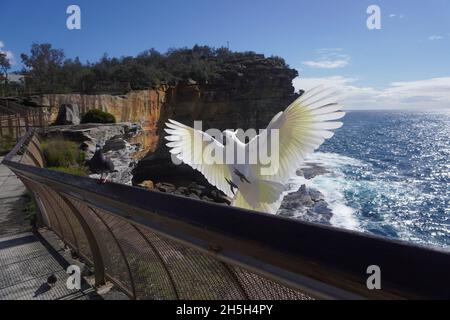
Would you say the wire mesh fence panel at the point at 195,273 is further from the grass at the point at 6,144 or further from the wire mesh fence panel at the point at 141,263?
the grass at the point at 6,144

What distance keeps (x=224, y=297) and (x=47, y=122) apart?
70.7ft

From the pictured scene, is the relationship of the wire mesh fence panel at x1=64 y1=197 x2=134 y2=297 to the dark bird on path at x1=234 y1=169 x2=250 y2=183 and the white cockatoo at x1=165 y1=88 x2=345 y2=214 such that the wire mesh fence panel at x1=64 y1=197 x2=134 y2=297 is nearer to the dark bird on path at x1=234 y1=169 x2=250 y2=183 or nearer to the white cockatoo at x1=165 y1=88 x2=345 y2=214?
the white cockatoo at x1=165 y1=88 x2=345 y2=214

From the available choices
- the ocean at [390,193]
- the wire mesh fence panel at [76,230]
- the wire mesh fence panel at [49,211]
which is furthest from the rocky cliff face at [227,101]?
the wire mesh fence panel at [76,230]

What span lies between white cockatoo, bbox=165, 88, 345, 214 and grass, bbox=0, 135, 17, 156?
40.2 feet

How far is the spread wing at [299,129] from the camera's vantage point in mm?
A: 4178

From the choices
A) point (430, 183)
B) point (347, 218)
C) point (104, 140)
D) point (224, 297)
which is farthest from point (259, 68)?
point (224, 297)

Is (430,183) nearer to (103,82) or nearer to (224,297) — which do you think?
(103,82)

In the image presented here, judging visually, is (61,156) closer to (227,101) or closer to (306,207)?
(306,207)

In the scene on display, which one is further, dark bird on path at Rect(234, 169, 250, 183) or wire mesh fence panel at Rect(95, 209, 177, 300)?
dark bird on path at Rect(234, 169, 250, 183)

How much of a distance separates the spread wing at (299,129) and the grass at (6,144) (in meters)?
12.9

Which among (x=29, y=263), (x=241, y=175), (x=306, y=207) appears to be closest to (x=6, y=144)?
(x=29, y=263)

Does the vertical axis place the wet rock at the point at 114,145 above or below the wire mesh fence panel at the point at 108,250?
above

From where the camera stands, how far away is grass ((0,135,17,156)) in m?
14.3

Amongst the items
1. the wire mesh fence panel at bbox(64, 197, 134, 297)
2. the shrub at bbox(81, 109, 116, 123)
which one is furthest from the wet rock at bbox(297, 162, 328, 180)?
the wire mesh fence panel at bbox(64, 197, 134, 297)
